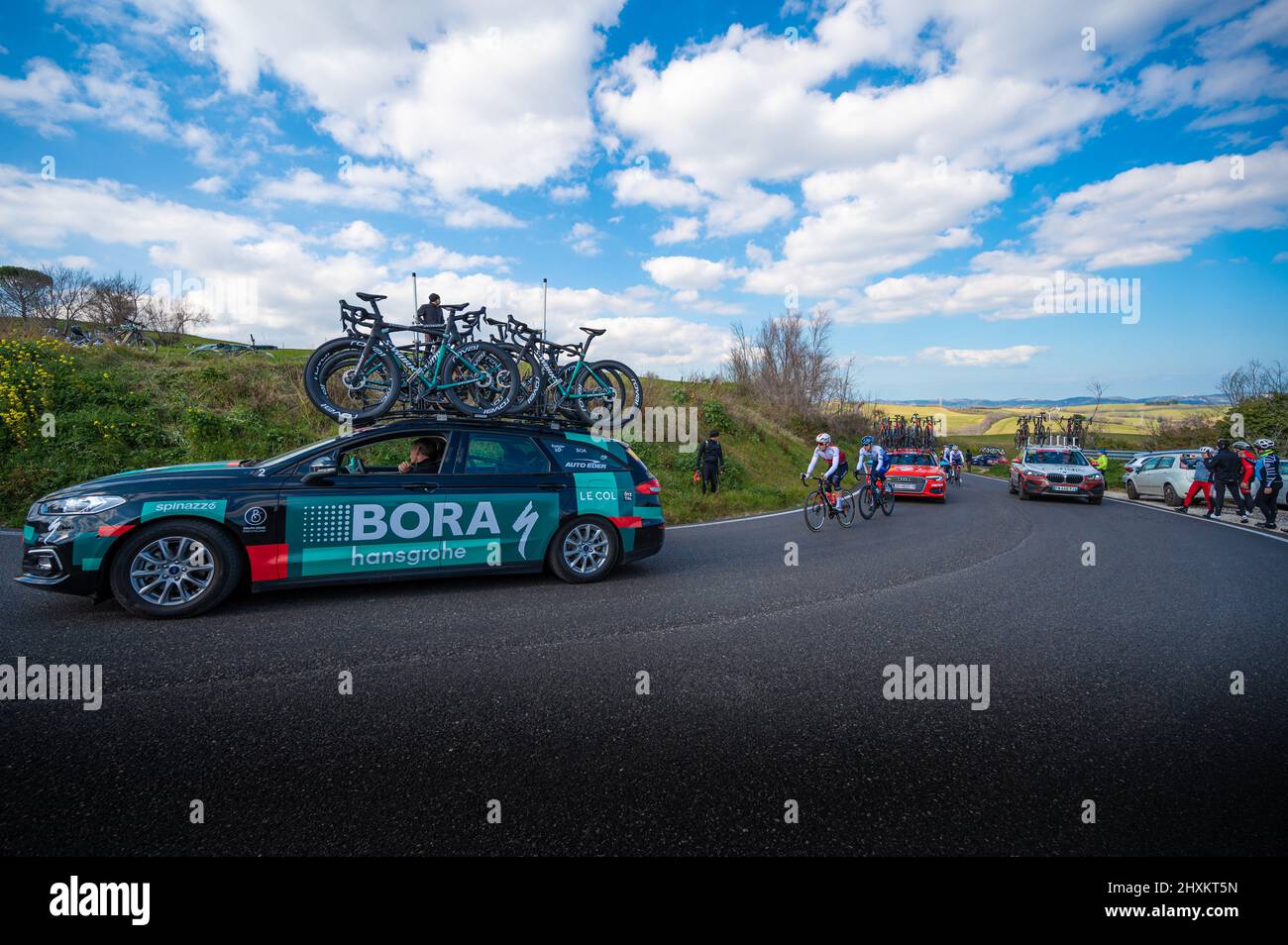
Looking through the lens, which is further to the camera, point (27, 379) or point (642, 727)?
point (27, 379)

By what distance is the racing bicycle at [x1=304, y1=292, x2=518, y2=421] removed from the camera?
7613mm

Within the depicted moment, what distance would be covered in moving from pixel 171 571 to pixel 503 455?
9.14 ft

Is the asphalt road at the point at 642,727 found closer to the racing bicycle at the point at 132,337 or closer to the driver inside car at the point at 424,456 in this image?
the driver inside car at the point at 424,456

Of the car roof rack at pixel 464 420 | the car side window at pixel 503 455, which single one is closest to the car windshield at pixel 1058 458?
the car roof rack at pixel 464 420

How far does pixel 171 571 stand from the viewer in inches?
184

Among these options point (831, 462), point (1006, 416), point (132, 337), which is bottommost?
point (831, 462)

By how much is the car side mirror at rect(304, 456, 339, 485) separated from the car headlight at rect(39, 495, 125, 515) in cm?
124

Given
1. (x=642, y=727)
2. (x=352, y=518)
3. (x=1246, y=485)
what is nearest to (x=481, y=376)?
(x=352, y=518)

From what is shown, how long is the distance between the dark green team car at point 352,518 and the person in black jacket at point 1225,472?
15.3 meters

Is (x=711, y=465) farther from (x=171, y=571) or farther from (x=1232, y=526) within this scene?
(x=171, y=571)

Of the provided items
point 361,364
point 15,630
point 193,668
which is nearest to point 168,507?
point 15,630

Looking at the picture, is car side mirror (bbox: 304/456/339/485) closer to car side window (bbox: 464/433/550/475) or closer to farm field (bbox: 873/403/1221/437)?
car side window (bbox: 464/433/550/475)
